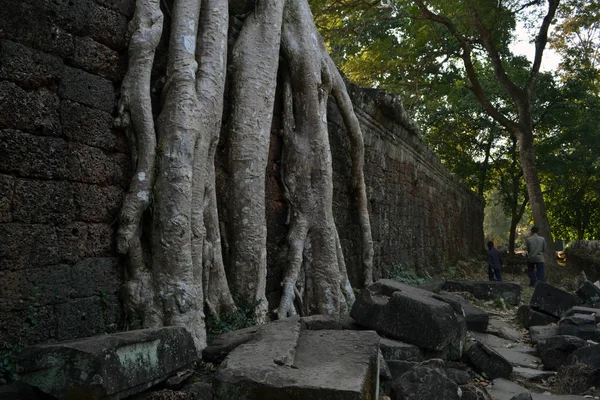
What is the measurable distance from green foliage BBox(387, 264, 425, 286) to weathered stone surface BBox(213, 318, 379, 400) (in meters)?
5.42

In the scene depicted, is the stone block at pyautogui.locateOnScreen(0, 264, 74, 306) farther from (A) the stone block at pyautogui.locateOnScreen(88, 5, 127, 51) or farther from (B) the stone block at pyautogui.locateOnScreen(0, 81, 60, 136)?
(A) the stone block at pyautogui.locateOnScreen(88, 5, 127, 51)

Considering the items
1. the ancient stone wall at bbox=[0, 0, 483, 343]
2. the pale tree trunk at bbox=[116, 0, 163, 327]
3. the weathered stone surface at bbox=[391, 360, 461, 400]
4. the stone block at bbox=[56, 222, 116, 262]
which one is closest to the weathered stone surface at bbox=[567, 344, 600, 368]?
the weathered stone surface at bbox=[391, 360, 461, 400]

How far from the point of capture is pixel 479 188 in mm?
21938

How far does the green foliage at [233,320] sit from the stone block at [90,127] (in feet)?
4.22

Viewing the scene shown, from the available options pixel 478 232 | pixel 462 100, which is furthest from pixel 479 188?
pixel 462 100

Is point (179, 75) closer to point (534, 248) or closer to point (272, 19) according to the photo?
point (272, 19)

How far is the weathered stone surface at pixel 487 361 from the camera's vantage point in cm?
409

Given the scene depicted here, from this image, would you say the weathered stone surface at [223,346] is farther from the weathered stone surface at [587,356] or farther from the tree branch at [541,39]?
the tree branch at [541,39]

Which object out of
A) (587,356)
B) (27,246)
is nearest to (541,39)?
(587,356)

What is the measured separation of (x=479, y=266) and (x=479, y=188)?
244 inches

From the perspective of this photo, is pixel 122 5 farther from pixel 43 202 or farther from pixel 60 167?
pixel 43 202

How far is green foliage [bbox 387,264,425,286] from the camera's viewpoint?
853 centimetres

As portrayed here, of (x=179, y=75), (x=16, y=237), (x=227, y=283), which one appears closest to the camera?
(x=16, y=237)

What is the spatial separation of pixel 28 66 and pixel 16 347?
4.74 feet
